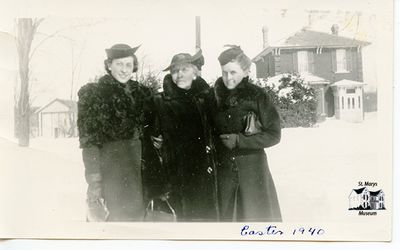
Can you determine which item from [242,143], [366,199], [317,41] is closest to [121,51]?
[242,143]

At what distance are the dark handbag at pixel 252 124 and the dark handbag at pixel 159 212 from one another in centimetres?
26

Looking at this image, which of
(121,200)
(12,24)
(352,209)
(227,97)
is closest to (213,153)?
(227,97)

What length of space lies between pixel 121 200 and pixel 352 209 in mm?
559

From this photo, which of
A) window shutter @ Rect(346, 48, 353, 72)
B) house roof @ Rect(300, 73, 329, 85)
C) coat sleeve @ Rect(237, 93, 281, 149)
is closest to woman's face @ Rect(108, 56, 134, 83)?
coat sleeve @ Rect(237, 93, 281, 149)

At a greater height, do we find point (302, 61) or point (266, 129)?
point (302, 61)

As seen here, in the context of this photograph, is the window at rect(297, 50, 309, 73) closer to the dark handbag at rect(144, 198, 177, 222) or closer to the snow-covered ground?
the snow-covered ground

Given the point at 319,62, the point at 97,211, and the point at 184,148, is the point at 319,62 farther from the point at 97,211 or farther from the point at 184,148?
the point at 97,211

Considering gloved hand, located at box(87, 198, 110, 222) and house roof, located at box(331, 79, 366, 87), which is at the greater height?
house roof, located at box(331, 79, 366, 87)

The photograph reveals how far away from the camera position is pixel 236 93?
1.24 metres

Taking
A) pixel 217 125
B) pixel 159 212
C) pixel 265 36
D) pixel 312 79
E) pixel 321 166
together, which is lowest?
pixel 159 212

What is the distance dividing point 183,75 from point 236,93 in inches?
5.3

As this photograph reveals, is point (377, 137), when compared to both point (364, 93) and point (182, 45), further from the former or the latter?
point (182, 45)

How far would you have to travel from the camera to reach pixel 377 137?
1251mm

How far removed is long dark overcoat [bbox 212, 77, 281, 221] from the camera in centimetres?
123
